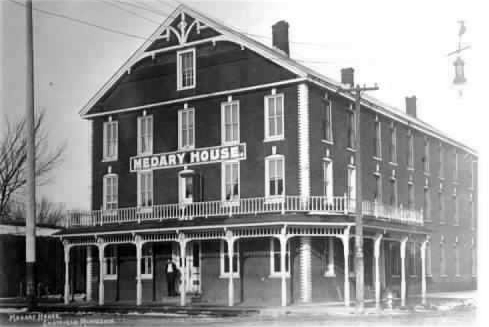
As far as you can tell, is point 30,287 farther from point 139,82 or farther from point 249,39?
point 249,39

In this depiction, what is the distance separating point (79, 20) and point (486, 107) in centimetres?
945

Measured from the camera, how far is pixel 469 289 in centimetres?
3053

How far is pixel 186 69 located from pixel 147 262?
15.7 ft

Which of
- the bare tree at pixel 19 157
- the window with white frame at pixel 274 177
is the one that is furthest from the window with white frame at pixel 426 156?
the bare tree at pixel 19 157

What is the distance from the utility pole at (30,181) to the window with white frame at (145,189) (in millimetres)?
2795

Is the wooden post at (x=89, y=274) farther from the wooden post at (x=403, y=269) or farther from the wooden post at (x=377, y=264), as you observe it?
the wooden post at (x=403, y=269)

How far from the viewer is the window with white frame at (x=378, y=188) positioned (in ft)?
106

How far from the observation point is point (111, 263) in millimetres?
32531

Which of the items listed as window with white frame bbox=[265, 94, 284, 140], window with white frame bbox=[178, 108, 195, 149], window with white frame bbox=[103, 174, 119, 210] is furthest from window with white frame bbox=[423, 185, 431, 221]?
window with white frame bbox=[103, 174, 119, 210]

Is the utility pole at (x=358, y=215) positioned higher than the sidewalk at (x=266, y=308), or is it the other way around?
the utility pole at (x=358, y=215)

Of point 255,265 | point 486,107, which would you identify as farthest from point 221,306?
point 486,107

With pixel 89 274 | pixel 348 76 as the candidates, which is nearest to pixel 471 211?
pixel 348 76

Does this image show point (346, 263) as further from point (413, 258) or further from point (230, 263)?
point (230, 263)

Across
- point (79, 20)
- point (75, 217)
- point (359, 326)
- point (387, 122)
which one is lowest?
point (359, 326)
